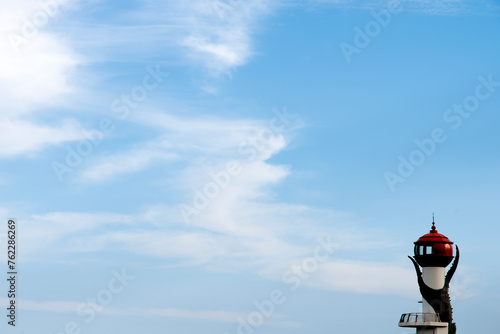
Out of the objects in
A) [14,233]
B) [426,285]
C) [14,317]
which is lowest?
[14,317]

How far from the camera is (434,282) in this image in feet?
215

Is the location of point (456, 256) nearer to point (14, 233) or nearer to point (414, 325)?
point (414, 325)

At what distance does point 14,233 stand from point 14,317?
639cm

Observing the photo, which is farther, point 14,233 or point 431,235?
point 431,235

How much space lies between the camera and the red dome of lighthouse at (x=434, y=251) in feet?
215

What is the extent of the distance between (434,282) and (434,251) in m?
2.56

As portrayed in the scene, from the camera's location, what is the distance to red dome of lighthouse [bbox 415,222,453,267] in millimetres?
65562

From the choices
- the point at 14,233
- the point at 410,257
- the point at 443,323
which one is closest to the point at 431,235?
the point at 410,257

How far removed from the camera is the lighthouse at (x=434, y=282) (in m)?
64.4

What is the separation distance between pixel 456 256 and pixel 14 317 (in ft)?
115

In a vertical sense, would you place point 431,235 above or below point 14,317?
above

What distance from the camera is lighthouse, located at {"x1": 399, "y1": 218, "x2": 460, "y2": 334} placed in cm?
6444

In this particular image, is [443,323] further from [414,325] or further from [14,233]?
[14,233]

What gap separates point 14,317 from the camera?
55.8 m
